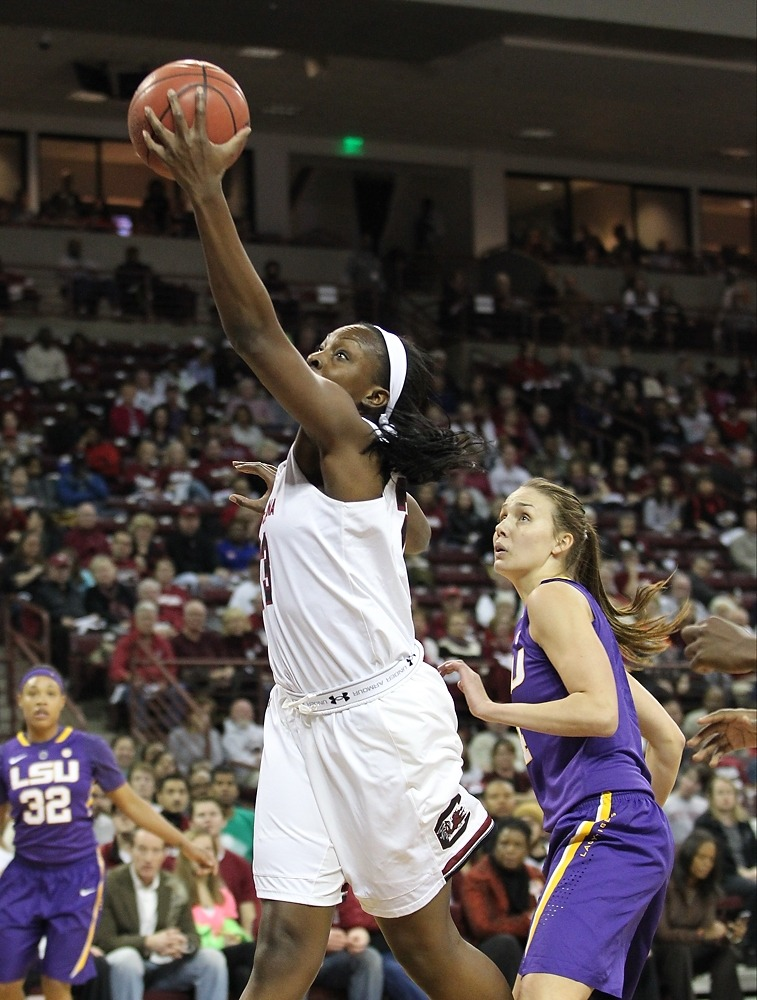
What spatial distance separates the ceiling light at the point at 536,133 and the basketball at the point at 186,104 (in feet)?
64.4

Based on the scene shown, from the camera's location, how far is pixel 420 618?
1252cm

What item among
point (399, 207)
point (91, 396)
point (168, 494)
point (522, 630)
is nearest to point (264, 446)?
point (168, 494)

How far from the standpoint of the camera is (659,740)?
14.6 ft

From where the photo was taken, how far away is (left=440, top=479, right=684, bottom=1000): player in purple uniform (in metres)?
3.90

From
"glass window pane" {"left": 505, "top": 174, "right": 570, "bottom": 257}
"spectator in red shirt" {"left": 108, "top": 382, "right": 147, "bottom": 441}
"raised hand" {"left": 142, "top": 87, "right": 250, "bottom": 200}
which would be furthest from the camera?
"glass window pane" {"left": 505, "top": 174, "right": 570, "bottom": 257}

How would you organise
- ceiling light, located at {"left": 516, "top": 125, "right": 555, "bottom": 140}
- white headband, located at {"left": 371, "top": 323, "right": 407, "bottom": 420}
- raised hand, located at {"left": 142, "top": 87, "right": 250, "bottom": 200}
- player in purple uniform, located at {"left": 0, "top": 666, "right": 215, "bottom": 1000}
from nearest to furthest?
raised hand, located at {"left": 142, "top": 87, "right": 250, "bottom": 200} < white headband, located at {"left": 371, "top": 323, "right": 407, "bottom": 420} < player in purple uniform, located at {"left": 0, "top": 666, "right": 215, "bottom": 1000} < ceiling light, located at {"left": 516, "top": 125, "right": 555, "bottom": 140}

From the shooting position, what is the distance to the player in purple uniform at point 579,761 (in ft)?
12.8

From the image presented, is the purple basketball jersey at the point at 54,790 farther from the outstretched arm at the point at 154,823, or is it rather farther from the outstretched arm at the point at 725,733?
the outstretched arm at the point at 725,733

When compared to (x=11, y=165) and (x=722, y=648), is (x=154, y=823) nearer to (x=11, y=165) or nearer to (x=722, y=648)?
(x=722, y=648)

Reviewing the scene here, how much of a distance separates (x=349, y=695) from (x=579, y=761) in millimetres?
642

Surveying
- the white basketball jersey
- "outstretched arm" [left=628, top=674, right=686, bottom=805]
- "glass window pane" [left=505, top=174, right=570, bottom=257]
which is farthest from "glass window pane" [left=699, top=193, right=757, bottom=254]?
the white basketball jersey

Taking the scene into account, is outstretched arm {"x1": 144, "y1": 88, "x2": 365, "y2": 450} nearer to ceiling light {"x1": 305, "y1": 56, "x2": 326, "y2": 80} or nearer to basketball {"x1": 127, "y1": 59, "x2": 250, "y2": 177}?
basketball {"x1": 127, "y1": 59, "x2": 250, "y2": 177}

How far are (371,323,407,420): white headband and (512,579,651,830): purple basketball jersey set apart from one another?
0.65 metres

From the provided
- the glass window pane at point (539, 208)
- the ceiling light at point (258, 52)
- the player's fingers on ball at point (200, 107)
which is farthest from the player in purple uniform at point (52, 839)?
the glass window pane at point (539, 208)
